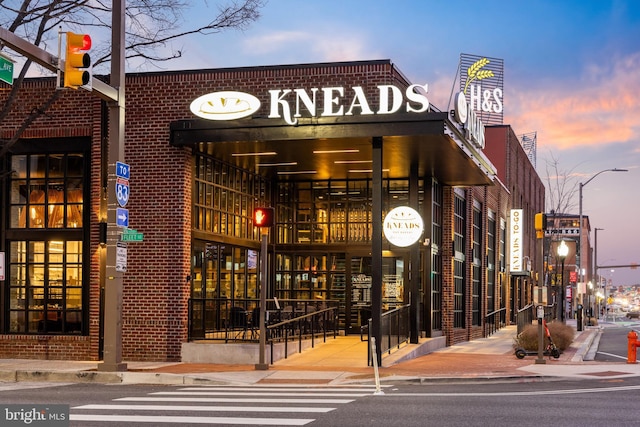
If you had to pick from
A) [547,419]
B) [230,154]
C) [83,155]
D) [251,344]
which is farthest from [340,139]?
[547,419]

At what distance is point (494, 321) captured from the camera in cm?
4056

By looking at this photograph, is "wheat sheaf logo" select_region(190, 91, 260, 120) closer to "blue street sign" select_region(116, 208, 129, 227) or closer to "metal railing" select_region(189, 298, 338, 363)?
"blue street sign" select_region(116, 208, 129, 227)

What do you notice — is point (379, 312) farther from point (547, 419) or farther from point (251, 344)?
point (547, 419)

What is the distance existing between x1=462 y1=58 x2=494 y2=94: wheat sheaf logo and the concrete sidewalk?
131ft

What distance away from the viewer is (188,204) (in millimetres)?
21469

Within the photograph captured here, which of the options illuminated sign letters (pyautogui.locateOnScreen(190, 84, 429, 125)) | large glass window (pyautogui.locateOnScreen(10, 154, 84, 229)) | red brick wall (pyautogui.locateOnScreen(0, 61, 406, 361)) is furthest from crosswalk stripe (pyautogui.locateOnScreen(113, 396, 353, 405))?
large glass window (pyautogui.locateOnScreen(10, 154, 84, 229))

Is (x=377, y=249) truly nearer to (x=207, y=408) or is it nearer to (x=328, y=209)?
(x=328, y=209)

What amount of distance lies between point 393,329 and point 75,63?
33.3ft

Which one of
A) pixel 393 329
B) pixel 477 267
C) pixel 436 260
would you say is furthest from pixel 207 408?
pixel 477 267

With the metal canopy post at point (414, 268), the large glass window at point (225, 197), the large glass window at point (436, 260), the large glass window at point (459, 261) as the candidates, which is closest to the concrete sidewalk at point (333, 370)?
the metal canopy post at point (414, 268)

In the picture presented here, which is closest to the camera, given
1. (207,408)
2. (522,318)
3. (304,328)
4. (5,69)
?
(207,408)

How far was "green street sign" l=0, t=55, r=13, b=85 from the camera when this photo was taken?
15469mm

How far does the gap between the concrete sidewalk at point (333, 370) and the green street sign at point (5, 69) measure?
236 inches

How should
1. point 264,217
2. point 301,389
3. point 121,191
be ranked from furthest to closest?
point 264,217, point 121,191, point 301,389
